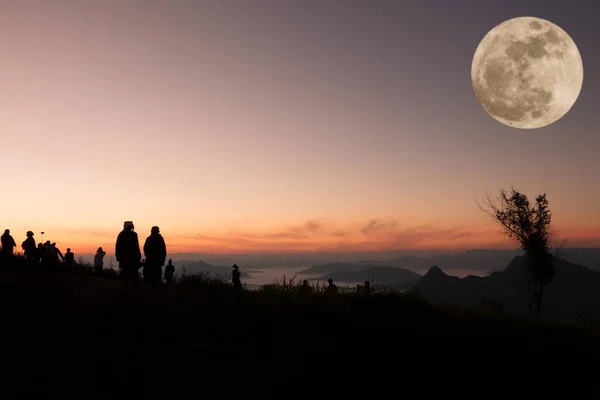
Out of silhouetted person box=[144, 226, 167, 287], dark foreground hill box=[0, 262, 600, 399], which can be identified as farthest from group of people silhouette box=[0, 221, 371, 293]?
dark foreground hill box=[0, 262, 600, 399]

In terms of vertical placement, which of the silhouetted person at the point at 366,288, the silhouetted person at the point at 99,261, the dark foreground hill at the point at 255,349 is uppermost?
the silhouetted person at the point at 99,261

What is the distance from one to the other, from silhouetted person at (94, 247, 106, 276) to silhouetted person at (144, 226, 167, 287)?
7.22m

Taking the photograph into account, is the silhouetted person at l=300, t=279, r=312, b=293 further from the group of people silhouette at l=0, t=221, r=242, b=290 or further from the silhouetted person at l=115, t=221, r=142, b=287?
the silhouetted person at l=115, t=221, r=142, b=287

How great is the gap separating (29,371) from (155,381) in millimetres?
2328

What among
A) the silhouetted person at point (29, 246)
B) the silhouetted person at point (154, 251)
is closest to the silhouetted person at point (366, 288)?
the silhouetted person at point (154, 251)

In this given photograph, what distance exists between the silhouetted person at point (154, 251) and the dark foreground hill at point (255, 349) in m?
1.47

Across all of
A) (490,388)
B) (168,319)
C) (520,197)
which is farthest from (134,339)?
(520,197)

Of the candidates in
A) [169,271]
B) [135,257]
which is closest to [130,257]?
[135,257]

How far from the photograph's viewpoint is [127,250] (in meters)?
15.5

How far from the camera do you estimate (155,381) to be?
8.22 meters

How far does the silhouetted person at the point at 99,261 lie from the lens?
22.8 m

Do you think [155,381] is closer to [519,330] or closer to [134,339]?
[134,339]

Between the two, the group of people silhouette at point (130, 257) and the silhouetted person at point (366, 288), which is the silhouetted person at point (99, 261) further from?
the silhouetted person at point (366, 288)

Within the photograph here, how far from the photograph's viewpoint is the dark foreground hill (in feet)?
27.2
